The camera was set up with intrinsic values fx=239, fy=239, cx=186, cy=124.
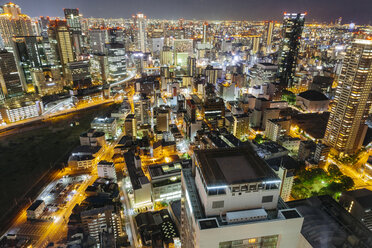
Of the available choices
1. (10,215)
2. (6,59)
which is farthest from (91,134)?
(6,59)

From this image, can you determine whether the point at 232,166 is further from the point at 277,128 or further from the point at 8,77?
the point at 8,77

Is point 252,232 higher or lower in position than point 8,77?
higher

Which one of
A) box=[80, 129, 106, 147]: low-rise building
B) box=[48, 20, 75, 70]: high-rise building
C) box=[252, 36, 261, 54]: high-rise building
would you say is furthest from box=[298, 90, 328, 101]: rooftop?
box=[48, 20, 75, 70]: high-rise building

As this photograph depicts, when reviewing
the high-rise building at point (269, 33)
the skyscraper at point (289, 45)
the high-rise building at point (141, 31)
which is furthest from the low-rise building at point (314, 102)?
the high-rise building at point (141, 31)

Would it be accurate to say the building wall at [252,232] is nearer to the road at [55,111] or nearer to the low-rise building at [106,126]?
the low-rise building at [106,126]

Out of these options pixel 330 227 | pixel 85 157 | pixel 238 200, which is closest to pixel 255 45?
pixel 85 157

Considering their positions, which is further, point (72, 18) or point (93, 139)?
point (72, 18)
